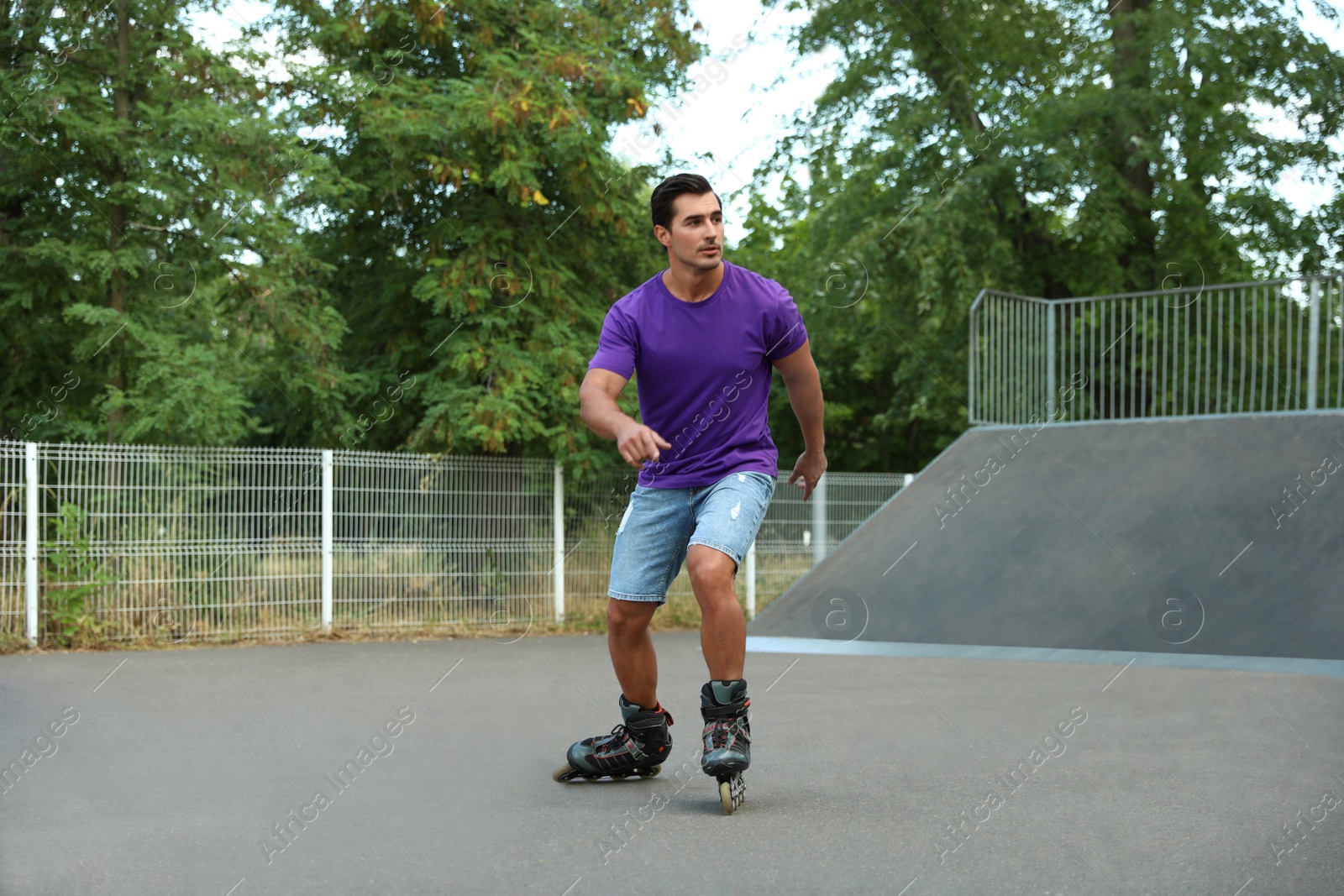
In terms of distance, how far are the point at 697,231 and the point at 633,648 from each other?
146 centimetres

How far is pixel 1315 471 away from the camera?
402 inches

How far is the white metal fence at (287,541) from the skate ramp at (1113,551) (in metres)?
3.07

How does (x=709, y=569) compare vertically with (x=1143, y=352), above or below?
below

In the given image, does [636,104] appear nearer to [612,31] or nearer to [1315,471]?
[612,31]

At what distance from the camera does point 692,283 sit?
14.1 ft

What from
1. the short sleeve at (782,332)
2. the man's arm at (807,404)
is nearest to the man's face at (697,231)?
the short sleeve at (782,332)

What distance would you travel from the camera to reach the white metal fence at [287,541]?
32.6 feet

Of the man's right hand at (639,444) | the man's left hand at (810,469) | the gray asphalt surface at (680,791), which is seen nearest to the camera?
Result: the gray asphalt surface at (680,791)

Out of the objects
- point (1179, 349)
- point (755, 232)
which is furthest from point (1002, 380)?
point (755, 232)

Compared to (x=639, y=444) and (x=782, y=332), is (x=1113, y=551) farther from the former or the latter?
(x=639, y=444)

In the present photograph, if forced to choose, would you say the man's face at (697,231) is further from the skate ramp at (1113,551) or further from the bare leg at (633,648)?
the skate ramp at (1113,551)

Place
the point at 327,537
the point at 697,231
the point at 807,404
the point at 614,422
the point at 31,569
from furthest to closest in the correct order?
1. the point at 327,537
2. the point at 31,569
3. the point at 807,404
4. the point at 697,231
5. the point at 614,422

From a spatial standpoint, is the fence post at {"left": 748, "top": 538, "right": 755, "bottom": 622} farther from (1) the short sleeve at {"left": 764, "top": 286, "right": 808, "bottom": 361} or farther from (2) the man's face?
(2) the man's face

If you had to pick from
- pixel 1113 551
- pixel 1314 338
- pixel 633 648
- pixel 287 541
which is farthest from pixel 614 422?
pixel 1314 338
